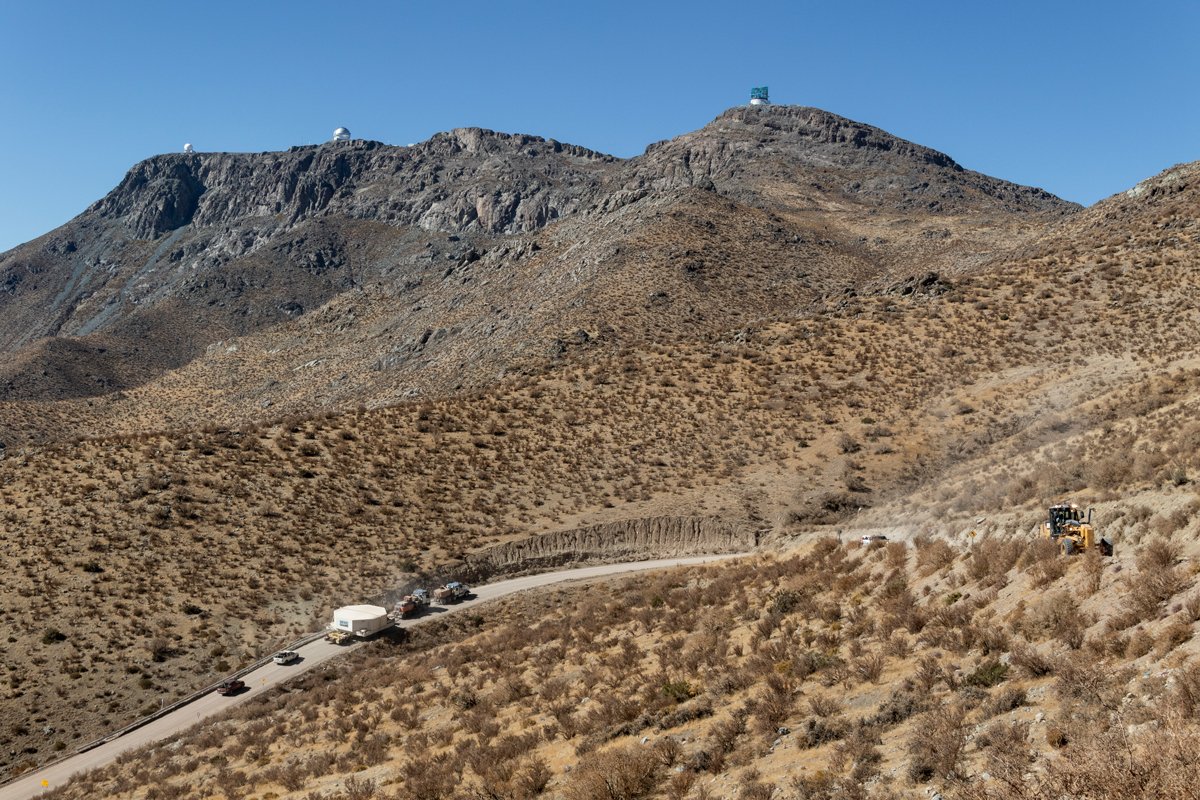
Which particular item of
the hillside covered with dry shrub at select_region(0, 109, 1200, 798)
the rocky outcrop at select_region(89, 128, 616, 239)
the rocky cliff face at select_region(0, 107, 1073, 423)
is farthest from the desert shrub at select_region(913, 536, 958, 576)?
the rocky outcrop at select_region(89, 128, 616, 239)

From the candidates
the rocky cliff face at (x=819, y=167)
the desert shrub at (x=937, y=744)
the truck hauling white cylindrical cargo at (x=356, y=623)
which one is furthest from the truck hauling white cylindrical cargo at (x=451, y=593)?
the rocky cliff face at (x=819, y=167)

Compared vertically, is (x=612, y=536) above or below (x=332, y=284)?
below

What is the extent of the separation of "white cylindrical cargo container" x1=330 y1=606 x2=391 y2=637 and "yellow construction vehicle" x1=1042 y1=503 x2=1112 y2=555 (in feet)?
77.9

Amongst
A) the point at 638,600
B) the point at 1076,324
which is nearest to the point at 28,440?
the point at 638,600

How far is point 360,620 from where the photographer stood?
101 ft

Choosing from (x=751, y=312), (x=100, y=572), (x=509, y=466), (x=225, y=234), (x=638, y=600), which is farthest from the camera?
(x=225, y=234)

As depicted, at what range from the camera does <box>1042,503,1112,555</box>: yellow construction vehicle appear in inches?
575

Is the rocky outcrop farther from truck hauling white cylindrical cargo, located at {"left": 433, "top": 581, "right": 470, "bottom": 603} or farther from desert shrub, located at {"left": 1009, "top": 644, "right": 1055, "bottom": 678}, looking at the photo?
desert shrub, located at {"left": 1009, "top": 644, "right": 1055, "bottom": 678}

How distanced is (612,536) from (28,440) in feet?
224

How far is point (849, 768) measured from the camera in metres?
10.6

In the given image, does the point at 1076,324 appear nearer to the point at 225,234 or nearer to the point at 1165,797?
the point at 1165,797

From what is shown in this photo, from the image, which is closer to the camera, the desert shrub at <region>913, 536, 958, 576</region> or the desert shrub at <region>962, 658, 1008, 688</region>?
the desert shrub at <region>962, 658, 1008, 688</region>

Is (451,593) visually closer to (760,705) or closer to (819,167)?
(760,705)

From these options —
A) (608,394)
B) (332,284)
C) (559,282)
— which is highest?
(332,284)
